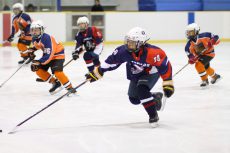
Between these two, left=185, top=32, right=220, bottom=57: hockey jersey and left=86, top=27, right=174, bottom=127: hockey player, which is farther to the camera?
left=185, top=32, right=220, bottom=57: hockey jersey

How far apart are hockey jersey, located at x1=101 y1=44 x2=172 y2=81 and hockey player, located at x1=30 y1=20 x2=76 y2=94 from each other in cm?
155

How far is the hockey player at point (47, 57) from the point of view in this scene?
5.76 meters

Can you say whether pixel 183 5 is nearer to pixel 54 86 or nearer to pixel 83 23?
pixel 83 23

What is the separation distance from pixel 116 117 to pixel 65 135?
33.2 inches

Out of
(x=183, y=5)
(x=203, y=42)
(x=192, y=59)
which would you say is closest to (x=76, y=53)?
(x=192, y=59)

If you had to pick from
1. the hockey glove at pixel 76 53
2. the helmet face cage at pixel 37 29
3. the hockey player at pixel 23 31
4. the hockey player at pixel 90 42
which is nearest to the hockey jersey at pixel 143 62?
the helmet face cage at pixel 37 29

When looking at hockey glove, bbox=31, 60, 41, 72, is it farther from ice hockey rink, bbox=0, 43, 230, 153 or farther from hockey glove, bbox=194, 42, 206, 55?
hockey glove, bbox=194, 42, 206, 55

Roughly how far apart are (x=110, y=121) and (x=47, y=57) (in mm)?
1481

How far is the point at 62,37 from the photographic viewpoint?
514 inches

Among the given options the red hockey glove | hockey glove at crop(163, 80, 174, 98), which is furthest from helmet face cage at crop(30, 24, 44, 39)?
hockey glove at crop(163, 80, 174, 98)

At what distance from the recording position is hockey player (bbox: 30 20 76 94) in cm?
576

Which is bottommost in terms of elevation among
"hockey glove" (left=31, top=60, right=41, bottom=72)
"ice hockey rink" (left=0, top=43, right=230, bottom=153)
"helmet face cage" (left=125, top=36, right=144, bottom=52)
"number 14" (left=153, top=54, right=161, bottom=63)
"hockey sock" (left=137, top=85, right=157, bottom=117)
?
"ice hockey rink" (left=0, top=43, right=230, bottom=153)

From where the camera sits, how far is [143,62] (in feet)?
13.8

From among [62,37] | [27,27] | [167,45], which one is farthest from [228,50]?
[27,27]
